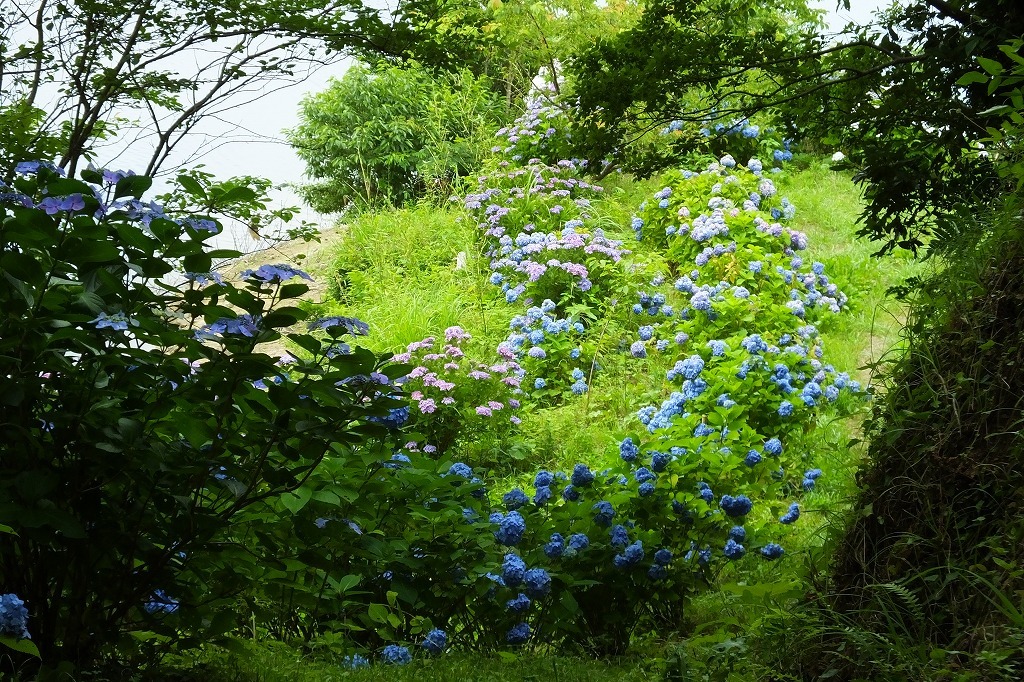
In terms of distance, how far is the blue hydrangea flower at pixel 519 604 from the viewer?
9.62 ft

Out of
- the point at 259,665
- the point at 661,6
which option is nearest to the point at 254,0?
the point at 661,6

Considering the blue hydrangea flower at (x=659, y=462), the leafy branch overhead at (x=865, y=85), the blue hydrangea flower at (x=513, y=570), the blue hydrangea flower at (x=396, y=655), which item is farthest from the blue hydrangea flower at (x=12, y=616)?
the leafy branch overhead at (x=865, y=85)

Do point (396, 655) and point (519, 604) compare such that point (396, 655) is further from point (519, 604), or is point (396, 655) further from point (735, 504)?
point (735, 504)

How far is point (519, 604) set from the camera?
2.94m

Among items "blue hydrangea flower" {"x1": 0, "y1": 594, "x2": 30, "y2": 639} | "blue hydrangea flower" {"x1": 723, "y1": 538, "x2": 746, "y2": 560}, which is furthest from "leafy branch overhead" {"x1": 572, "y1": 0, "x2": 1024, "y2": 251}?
"blue hydrangea flower" {"x1": 0, "y1": 594, "x2": 30, "y2": 639}

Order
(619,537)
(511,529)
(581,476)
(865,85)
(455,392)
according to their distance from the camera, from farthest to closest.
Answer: (455,392) < (865,85) < (581,476) < (619,537) < (511,529)

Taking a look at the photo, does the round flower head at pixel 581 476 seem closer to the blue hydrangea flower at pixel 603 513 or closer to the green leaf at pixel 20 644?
the blue hydrangea flower at pixel 603 513

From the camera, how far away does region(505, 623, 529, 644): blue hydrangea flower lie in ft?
9.78

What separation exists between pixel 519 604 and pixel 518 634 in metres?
0.11

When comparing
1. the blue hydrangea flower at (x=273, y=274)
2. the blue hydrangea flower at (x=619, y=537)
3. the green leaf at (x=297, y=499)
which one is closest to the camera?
the blue hydrangea flower at (x=273, y=274)

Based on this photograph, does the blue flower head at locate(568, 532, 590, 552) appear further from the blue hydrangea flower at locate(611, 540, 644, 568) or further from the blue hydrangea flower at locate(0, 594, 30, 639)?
the blue hydrangea flower at locate(0, 594, 30, 639)

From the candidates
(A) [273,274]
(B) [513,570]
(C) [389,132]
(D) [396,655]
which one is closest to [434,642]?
(D) [396,655]

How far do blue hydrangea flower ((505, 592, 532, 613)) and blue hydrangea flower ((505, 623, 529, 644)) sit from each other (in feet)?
0.20

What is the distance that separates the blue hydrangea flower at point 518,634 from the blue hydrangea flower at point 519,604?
2.4 inches
